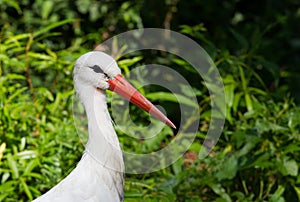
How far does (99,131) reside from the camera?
2729 millimetres

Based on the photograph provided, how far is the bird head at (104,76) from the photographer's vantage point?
2713mm

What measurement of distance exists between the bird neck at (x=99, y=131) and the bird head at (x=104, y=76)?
44mm

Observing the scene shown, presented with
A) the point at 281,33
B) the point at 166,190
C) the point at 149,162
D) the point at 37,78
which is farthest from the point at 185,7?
the point at 166,190

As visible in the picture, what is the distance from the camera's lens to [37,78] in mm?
5293

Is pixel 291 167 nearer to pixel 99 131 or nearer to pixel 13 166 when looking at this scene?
pixel 99 131

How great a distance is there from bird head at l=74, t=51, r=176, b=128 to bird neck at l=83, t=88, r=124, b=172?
1.7 inches

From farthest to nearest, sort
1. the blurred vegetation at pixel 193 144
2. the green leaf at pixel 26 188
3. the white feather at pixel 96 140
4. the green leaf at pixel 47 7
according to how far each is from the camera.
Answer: the green leaf at pixel 47 7 < the blurred vegetation at pixel 193 144 < the green leaf at pixel 26 188 < the white feather at pixel 96 140

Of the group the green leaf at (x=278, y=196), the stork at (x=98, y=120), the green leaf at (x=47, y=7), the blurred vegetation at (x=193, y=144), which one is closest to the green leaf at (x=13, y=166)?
the blurred vegetation at (x=193, y=144)

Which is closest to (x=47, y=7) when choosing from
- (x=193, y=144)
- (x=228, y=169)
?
(x=193, y=144)

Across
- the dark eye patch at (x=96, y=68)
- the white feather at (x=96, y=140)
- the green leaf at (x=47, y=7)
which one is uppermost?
the green leaf at (x=47, y=7)

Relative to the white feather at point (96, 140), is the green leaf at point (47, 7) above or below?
above

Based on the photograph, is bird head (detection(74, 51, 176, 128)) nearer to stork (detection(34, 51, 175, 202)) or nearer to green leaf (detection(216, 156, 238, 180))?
stork (detection(34, 51, 175, 202))

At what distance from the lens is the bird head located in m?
2.71

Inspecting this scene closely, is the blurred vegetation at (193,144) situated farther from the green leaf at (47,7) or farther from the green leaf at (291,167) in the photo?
the green leaf at (47,7)
